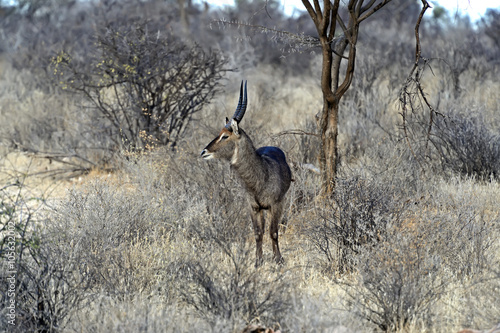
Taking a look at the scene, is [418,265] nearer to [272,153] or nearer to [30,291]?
[272,153]

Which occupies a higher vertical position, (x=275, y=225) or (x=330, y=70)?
(x=330, y=70)

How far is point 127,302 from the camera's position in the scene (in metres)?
4.52

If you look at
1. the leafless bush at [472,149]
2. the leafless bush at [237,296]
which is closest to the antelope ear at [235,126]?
the leafless bush at [237,296]

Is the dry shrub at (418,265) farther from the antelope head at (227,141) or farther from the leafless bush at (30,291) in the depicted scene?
the leafless bush at (30,291)

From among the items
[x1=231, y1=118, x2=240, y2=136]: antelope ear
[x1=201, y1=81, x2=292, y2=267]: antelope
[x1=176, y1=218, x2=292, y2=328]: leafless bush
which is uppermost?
[x1=231, y1=118, x2=240, y2=136]: antelope ear

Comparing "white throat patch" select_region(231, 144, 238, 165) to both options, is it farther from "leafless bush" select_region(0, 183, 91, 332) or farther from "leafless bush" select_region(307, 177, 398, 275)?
"leafless bush" select_region(0, 183, 91, 332)

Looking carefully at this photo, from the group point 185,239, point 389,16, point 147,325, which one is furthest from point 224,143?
point 389,16

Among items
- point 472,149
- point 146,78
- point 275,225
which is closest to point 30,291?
point 275,225

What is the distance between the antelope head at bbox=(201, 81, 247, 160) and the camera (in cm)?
577

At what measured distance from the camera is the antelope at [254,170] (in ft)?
19.1

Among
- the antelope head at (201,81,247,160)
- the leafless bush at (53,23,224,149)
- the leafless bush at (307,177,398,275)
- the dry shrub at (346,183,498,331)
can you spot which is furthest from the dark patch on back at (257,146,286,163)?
the leafless bush at (53,23,224,149)

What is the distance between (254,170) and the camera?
19.5ft

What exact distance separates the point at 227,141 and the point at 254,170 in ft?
1.27

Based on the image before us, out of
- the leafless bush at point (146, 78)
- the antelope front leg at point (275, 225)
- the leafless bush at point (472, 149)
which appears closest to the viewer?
the antelope front leg at point (275, 225)
